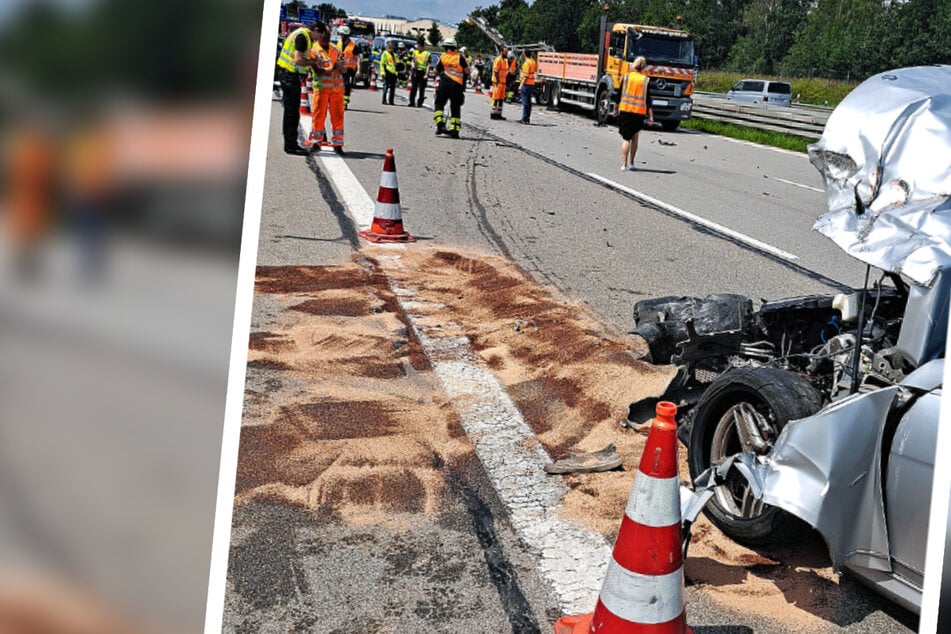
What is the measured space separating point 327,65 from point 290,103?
88 centimetres

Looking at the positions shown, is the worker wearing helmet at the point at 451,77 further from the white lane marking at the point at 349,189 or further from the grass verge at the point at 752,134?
the grass verge at the point at 752,134

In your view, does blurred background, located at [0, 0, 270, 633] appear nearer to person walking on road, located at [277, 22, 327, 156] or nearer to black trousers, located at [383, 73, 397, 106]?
person walking on road, located at [277, 22, 327, 156]

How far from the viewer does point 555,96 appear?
3544 cm

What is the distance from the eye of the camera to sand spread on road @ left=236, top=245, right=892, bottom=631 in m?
3.56

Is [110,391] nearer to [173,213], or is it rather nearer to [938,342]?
[173,213]

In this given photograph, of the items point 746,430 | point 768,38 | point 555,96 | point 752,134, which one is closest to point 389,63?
point 555,96

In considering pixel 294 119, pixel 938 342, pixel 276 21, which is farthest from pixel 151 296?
pixel 294 119

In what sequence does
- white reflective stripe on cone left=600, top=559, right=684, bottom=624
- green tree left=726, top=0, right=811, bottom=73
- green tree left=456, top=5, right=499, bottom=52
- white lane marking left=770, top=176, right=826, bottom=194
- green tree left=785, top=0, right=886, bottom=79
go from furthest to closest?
green tree left=456, top=5, right=499, bottom=52 < green tree left=726, top=0, right=811, bottom=73 < green tree left=785, top=0, right=886, bottom=79 < white lane marking left=770, top=176, right=826, bottom=194 < white reflective stripe on cone left=600, top=559, right=684, bottom=624

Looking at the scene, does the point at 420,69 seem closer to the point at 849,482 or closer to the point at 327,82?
the point at 327,82

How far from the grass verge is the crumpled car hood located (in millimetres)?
21838

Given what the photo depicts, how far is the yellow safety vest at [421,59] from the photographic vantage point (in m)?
28.1

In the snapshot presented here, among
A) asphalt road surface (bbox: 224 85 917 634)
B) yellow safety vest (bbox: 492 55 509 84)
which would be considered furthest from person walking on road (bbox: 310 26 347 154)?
yellow safety vest (bbox: 492 55 509 84)

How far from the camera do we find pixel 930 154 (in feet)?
10.7

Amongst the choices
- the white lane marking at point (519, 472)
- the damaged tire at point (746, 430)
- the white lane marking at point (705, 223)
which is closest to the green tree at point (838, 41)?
the white lane marking at point (705, 223)
